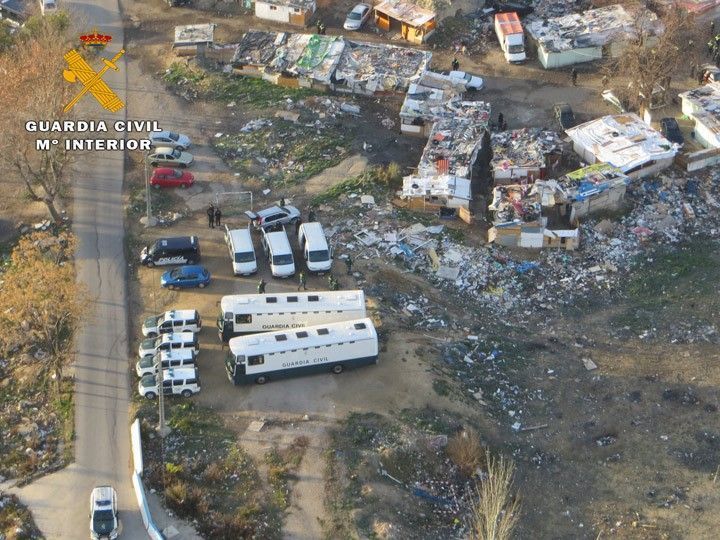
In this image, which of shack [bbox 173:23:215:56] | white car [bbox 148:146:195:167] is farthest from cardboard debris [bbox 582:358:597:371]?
shack [bbox 173:23:215:56]

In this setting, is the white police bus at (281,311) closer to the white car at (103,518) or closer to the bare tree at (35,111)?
the white car at (103,518)

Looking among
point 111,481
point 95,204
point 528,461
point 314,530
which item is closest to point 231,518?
point 314,530

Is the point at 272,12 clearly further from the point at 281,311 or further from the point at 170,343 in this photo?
the point at 170,343

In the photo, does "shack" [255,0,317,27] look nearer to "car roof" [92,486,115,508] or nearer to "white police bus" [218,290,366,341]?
"white police bus" [218,290,366,341]

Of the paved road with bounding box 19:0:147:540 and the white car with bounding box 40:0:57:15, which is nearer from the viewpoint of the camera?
the paved road with bounding box 19:0:147:540

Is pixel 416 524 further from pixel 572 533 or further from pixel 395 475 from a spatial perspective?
pixel 572 533
